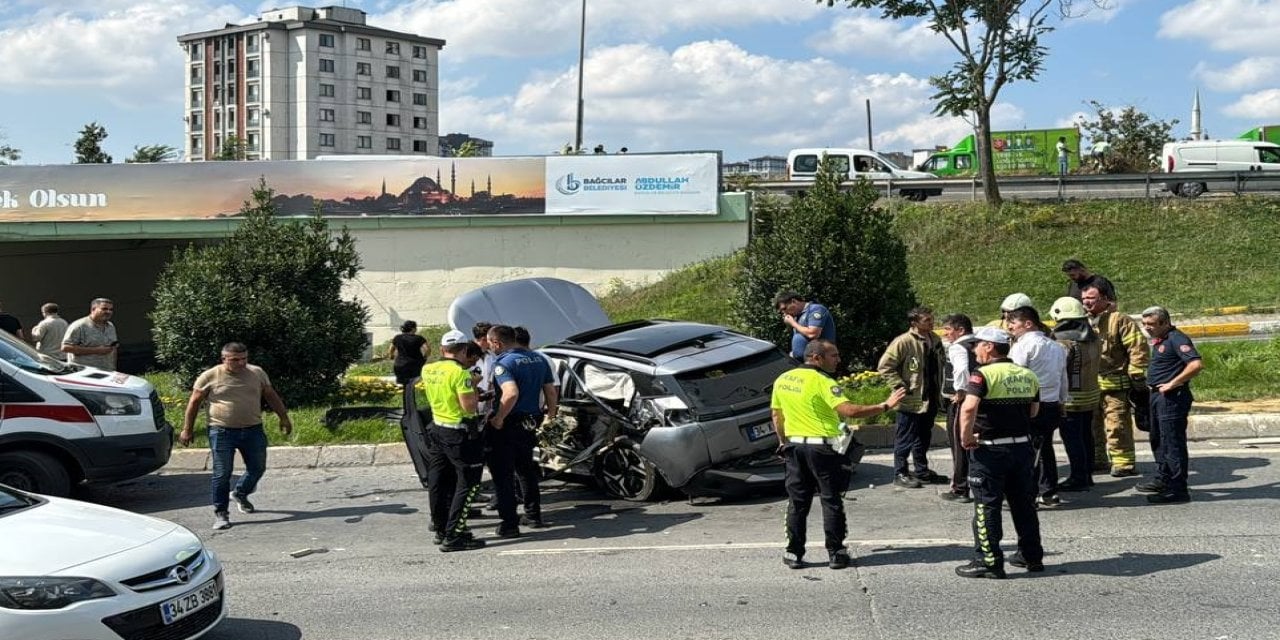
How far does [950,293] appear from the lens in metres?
24.3

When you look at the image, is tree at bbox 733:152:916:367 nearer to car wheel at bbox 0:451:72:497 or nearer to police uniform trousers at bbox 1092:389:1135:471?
police uniform trousers at bbox 1092:389:1135:471

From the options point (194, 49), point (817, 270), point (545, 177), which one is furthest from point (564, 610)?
point (194, 49)

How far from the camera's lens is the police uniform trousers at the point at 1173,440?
876 centimetres

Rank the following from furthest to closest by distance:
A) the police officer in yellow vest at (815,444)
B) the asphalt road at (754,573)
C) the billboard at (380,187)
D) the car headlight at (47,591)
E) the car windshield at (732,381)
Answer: the billboard at (380,187), the car windshield at (732,381), the police officer in yellow vest at (815,444), the asphalt road at (754,573), the car headlight at (47,591)

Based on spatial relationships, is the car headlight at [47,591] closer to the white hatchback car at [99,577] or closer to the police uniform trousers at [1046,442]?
the white hatchback car at [99,577]

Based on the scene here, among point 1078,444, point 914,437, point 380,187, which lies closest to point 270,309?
point 914,437

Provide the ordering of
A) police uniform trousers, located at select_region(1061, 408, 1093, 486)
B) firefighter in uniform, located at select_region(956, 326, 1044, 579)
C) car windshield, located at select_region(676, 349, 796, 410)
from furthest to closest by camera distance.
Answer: car windshield, located at select_region(676, 349, 796, 410) < police uniform trousers, located at select_region(1061, 408, 1093, 486) < firefighter in uniform, located at select_region(956, 326, 1044, 579)

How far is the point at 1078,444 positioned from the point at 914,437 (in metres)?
1.31

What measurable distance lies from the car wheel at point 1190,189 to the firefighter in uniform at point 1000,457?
24704 millimetres

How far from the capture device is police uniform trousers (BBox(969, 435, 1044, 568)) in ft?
23.5

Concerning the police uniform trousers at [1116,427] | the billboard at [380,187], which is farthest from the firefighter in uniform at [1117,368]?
the billboard at [380,187]

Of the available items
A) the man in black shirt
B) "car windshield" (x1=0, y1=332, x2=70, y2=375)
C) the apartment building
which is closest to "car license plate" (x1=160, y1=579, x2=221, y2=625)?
"car windshield" (x1=0, y1=332, x2=70, y2=375)

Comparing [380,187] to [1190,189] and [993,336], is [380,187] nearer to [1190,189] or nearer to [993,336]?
[1190,189]

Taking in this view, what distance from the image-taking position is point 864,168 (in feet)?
114
